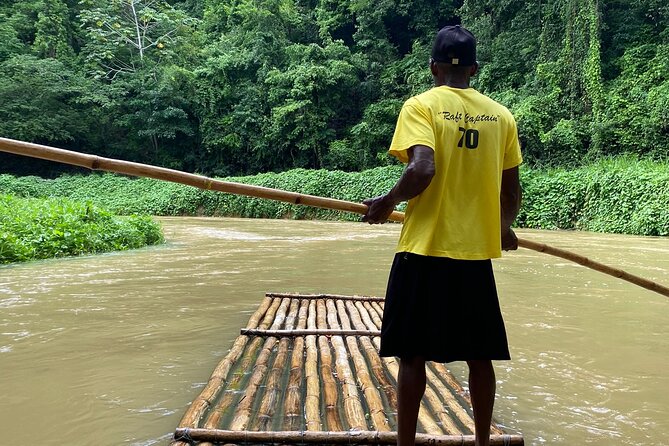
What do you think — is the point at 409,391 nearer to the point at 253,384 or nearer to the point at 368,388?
the point at 368,388

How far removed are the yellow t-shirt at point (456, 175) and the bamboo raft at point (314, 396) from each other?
804 mm

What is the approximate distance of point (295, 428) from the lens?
210cm

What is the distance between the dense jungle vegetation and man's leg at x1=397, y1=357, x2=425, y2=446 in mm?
18002

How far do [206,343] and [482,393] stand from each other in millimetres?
2284

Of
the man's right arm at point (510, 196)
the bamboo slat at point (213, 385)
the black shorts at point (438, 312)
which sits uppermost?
the man's right arm at point (510, 196)

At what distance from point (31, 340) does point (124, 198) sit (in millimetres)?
22650

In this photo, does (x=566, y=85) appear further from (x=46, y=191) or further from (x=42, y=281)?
(x=46, y=191)

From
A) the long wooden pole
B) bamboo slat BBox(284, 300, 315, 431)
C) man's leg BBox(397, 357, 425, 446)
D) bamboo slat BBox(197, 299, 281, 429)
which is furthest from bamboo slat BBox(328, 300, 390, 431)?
the long wooden pole

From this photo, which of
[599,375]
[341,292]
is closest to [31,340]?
[341,292]

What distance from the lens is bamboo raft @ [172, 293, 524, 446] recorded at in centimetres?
199

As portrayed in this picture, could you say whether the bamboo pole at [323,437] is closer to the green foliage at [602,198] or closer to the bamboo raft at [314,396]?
the bamboo raft at [314,396]

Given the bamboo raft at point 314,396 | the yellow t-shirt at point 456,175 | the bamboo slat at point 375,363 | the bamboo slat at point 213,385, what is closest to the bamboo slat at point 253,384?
the bamboo raft at point 314,396

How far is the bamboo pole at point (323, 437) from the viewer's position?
1.96m

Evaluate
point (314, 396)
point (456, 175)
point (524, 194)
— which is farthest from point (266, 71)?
point (456, 175)
